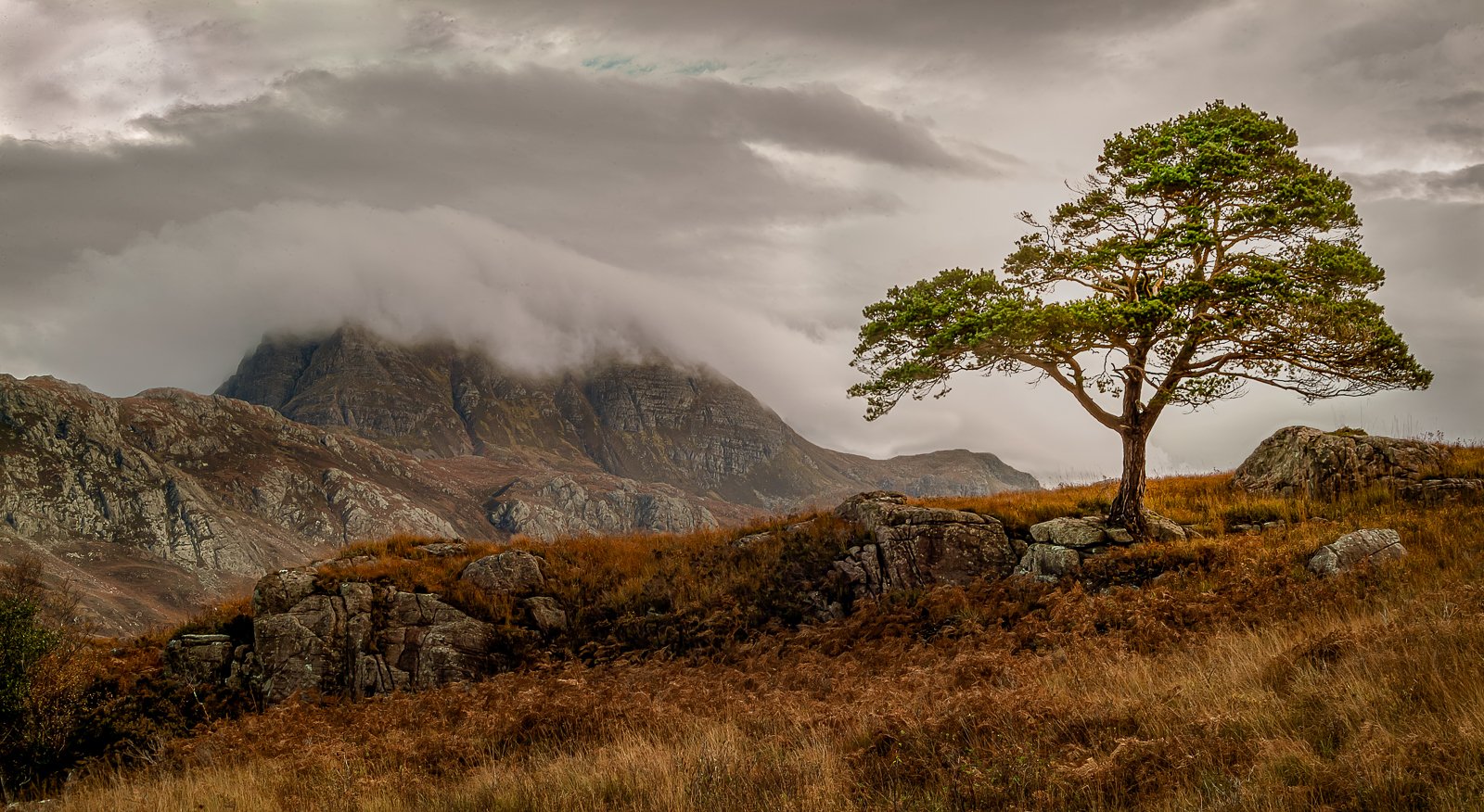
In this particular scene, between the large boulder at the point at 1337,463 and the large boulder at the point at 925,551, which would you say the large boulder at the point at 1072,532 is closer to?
the large boulder at the point at 925,551

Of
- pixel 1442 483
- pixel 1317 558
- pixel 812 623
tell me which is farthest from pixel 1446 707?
pixel 1442 483

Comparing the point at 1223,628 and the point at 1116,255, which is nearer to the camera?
the point at 1223,628

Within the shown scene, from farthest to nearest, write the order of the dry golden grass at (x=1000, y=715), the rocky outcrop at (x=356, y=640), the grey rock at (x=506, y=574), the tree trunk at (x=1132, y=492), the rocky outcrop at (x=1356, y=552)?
the tree trunk at (x=1132, y=492) → the grey rock at (x=506, y=574) → the rocky outcrop at (x=356, y=640) → the rocky outcrop at (x=1356, y=552) → the dry golden grass at (x=1000, y=715)

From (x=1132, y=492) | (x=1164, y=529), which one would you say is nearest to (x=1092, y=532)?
(x=1132, y=492)

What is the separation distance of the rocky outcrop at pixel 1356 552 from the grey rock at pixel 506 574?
16.8 metres

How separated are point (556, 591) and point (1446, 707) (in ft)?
54.6

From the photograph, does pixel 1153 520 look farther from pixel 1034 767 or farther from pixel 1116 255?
pixel 1034 767

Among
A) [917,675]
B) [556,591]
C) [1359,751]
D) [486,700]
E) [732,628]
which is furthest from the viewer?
[556,591]

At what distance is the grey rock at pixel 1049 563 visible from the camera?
1786 centimetres

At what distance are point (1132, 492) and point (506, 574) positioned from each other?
52.8 ft

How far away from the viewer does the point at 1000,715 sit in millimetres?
7902

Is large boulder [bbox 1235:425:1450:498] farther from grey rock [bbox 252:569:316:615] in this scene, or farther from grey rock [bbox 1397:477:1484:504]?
grey rock [bbox 252:569:316:615]

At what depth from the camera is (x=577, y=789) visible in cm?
762

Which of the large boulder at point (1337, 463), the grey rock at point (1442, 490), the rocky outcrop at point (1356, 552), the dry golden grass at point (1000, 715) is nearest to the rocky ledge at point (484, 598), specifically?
the dry golden grass at point (1000, 715)
